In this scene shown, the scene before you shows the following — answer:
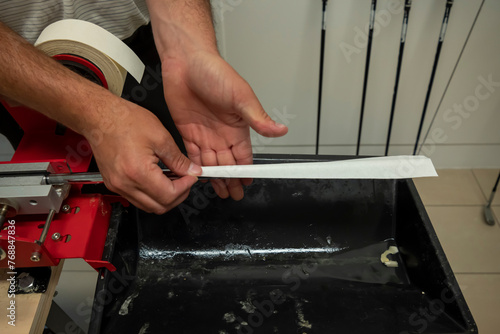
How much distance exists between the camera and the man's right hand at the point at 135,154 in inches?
27.7

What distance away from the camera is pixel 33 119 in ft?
2.74

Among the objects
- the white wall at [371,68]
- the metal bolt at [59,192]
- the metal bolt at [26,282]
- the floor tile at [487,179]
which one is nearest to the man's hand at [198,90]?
the metal bolt at [59,192]

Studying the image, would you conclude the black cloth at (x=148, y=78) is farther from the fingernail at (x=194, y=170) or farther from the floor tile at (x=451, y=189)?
the floor tile at (x=451, y=189)

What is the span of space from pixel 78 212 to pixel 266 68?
102 cm

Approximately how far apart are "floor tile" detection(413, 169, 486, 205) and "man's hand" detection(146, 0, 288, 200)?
1194mm

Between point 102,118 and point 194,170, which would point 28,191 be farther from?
point 194,170

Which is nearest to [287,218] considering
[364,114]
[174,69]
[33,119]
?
[174,69]

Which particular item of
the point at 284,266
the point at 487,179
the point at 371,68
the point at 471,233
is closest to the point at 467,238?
the point at 471,233

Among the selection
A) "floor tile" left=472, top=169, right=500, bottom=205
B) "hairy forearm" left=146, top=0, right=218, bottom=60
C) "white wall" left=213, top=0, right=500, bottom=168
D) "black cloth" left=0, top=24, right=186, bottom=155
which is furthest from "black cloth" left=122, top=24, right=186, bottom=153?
"floor tile" left=472, top=169, right=500, bottom=205

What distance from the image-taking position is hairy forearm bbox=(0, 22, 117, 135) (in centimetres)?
71

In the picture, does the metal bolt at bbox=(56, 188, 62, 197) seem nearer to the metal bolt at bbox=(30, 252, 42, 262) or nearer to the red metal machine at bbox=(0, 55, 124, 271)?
the red metal machine at bbox=(0, 55, 124, 271)

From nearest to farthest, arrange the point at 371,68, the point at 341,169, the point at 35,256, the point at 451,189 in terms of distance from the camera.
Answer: the point at 35,256, the point at 341,169, the point at 371,68, the point at 451,189

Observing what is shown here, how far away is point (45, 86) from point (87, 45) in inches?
5.1

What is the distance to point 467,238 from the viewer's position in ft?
5.09
